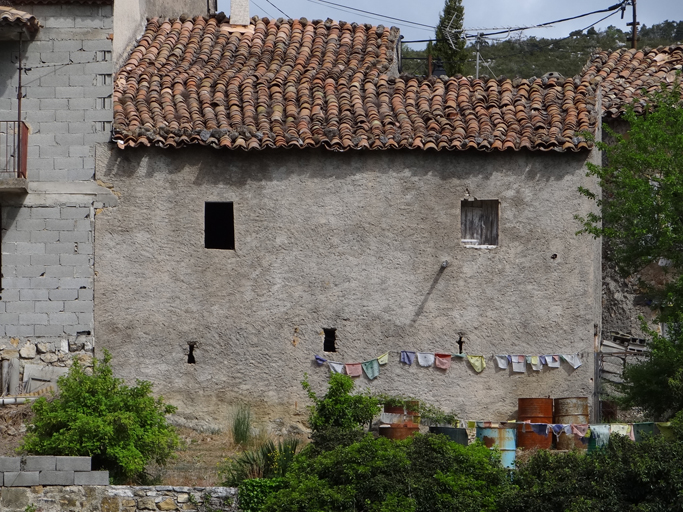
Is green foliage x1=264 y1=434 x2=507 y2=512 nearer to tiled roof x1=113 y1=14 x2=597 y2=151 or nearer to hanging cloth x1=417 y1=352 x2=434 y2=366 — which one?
hanging cloth x1=417 y1=352 x2=434 y2=366

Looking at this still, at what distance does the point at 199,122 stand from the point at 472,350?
604cm

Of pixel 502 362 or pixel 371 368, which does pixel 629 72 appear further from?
pixel 371 368

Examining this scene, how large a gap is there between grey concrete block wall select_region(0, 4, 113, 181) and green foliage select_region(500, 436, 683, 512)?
9417 millimetres

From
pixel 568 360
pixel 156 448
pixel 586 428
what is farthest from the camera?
pixel 568 360

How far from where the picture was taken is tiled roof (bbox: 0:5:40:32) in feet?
58.0

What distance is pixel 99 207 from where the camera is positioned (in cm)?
1831

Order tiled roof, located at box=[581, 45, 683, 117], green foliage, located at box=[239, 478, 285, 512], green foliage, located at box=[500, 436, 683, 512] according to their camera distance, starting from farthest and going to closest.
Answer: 1. tiled roof, located at box=[581, 45, 683, 117]
2. green foliage, located at box=[239, 478, 285, 512]
3. green foliage, located at box=[500, 436, 683, 512]

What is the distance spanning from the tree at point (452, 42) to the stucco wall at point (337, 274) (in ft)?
53.7

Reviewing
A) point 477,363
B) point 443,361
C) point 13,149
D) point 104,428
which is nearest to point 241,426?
point 104,428

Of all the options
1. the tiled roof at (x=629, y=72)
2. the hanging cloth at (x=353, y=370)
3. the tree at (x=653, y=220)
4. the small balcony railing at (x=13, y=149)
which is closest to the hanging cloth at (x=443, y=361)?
the hanging cloth at (x=353, y=370)

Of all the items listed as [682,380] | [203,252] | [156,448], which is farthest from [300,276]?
[682,380]

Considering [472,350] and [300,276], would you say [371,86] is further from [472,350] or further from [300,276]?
[472,350]

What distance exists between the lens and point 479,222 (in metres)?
18.6

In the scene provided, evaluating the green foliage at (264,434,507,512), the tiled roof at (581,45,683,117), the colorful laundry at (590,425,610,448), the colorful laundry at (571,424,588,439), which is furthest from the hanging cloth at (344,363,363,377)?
the tiled roof at (581,45,683,117)
